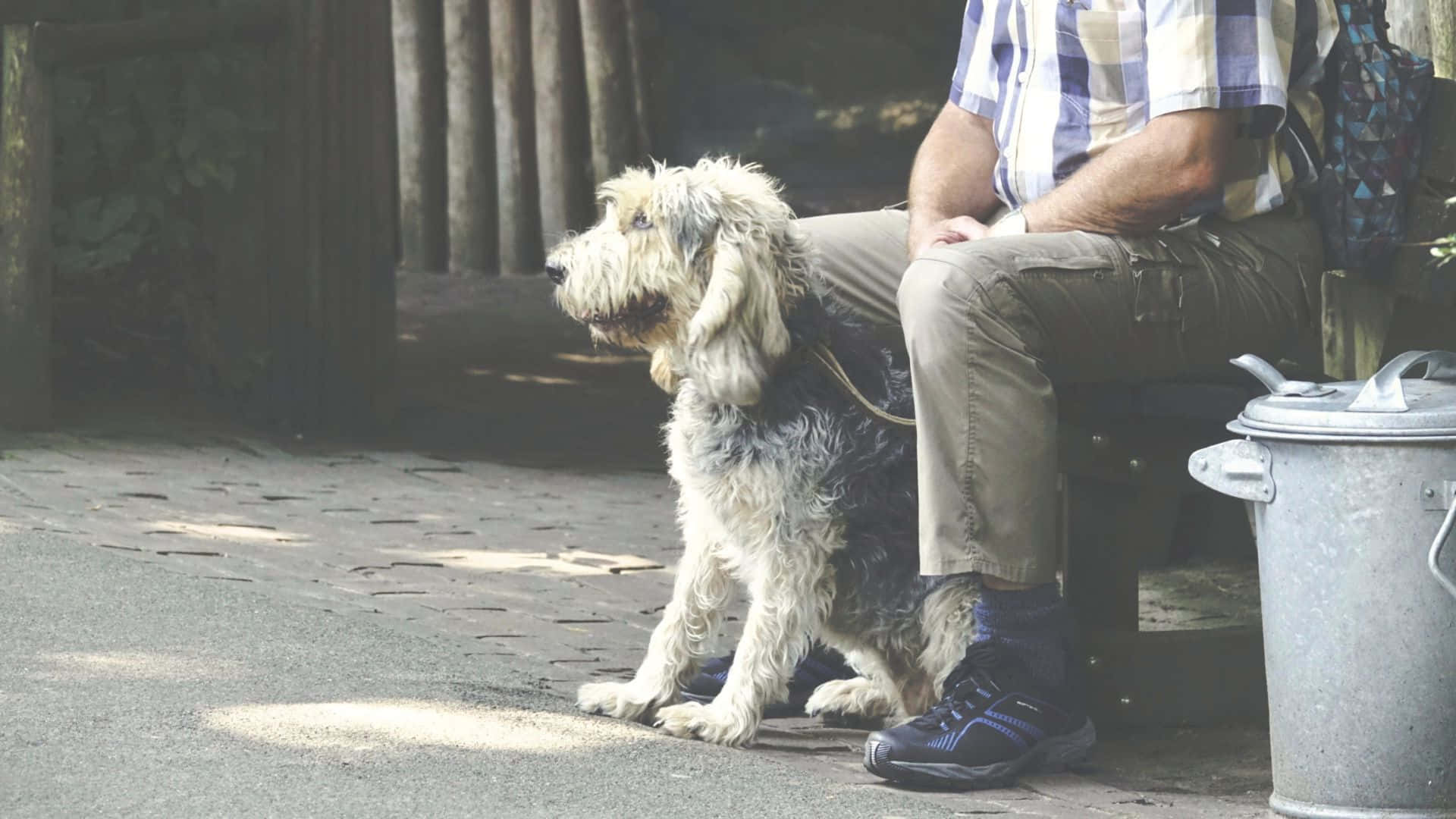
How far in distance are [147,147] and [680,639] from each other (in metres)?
4.49

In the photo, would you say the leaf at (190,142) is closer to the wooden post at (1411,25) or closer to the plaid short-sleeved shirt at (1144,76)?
the plaid short-sleeved shirt at (1144,76)

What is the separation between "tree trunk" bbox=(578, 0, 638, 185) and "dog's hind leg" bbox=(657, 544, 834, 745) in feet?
28.2

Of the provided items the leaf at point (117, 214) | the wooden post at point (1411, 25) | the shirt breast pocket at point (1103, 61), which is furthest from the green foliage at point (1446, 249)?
the leaf at point (117, 214)

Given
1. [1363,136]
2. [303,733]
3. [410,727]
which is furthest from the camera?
[1363,136]

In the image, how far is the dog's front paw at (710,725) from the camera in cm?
407

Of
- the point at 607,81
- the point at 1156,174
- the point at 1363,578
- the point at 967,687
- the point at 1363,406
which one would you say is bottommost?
the point at 967,687

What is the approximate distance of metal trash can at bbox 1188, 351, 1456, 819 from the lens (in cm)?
338

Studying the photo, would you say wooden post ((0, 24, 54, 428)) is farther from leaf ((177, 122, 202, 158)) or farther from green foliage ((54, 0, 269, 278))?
leaf ((177, 122, 202, 158))

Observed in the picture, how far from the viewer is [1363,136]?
4145 millimetres

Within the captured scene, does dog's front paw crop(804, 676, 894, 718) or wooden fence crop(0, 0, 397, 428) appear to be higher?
wooden fence crop(0, 0, 397, 428)

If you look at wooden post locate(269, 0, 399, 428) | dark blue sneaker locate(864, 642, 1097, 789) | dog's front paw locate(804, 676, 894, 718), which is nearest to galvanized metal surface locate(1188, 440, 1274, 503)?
dark blue sneaker locate(864, 642, 1097, 789)

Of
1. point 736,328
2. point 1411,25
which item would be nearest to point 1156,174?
point 736,328

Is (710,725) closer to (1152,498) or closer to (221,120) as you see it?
(1152,498)

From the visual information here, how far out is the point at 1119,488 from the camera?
4312mm
